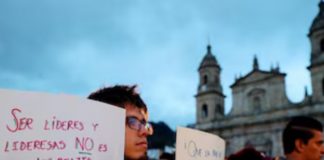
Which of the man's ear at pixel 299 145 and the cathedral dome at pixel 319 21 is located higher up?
the cathedral dome at pixel 319 21

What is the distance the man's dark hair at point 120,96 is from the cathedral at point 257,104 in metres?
20.0

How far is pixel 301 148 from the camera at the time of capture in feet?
7.75

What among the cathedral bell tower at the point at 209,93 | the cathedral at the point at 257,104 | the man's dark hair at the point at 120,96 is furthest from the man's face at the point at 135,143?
the cathedral bell tower at the point at 209,93

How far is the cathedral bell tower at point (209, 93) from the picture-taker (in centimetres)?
2600

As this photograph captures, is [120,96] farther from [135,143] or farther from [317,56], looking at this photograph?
[317,56]

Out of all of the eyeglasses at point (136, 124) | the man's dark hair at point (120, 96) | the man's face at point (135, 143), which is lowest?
the man's face at point (135, 143)

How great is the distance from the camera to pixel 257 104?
24.3m

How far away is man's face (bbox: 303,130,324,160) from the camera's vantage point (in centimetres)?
235

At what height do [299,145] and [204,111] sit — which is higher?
[204,111]

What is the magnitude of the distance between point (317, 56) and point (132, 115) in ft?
70.3

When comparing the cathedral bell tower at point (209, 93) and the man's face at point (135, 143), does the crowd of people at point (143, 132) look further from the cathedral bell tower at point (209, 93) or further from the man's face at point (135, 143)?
the cathedral bell tower at point (209, 93)

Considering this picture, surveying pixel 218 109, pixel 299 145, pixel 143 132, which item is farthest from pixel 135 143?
pixel 218 109

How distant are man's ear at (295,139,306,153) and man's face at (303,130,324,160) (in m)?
0.02

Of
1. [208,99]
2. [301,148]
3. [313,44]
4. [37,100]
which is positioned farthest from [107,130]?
[208,99]
